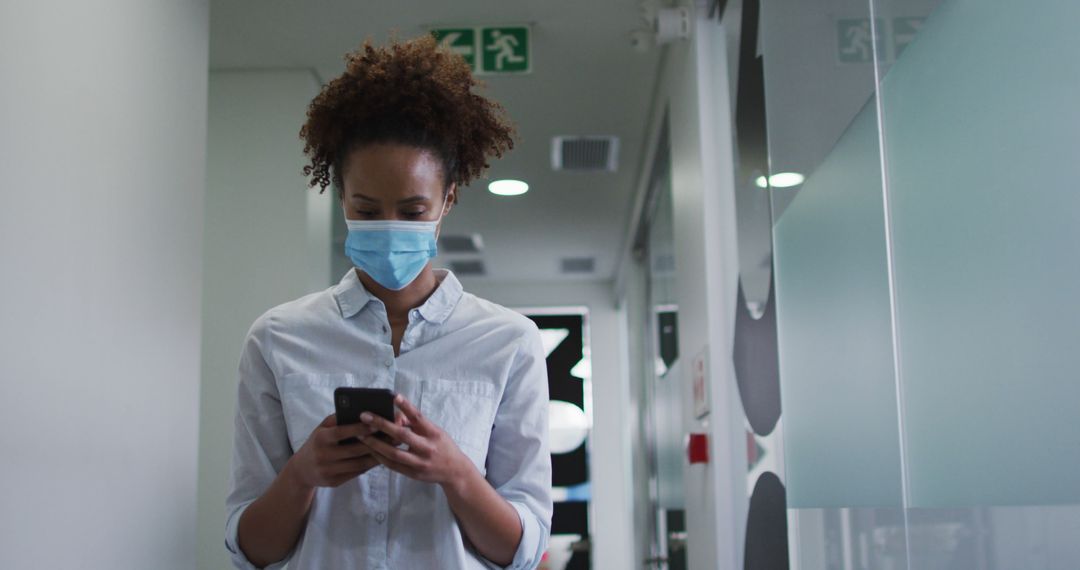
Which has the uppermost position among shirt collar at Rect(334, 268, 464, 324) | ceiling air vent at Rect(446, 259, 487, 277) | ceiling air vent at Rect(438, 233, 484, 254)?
ceiling air vent at Rect(438, 233, 484, 254)

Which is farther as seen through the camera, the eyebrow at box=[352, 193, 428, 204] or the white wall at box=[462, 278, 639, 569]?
the white wall at box=[462, 278, 639, 569]

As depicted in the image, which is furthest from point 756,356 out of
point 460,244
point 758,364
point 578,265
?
point 578,265

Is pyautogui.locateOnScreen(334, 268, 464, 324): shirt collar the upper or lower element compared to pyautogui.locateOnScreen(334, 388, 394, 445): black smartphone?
upper

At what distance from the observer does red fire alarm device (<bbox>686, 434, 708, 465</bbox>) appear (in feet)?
11.4

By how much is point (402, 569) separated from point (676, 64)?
3228 millimetres

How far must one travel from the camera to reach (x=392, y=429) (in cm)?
117

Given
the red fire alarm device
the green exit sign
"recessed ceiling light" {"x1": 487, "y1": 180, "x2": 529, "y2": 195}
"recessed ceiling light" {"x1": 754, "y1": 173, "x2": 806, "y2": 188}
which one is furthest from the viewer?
"recessed ceiling light" {"x1": 487, "y1": 180, "x2": 529, "y2": 195}

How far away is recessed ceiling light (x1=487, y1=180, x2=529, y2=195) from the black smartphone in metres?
5.27

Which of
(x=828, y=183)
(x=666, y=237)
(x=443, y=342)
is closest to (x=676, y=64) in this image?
(x=666, y=237)

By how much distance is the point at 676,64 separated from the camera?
4.19m

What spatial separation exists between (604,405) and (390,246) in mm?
7806

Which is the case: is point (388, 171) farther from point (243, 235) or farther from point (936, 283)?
point (243, 235)

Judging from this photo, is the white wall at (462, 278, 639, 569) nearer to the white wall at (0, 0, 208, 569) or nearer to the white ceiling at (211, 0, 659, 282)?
the white ceiling at (211, 0, 659, 282)

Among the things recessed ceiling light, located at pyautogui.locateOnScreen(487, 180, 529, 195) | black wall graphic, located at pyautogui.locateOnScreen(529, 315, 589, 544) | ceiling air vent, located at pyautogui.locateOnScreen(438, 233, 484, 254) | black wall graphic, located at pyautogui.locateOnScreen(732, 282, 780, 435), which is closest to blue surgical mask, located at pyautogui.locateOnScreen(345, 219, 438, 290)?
black wall graphic, located at pyautogui.locateOnScreen(732, 282, 780, 435)
